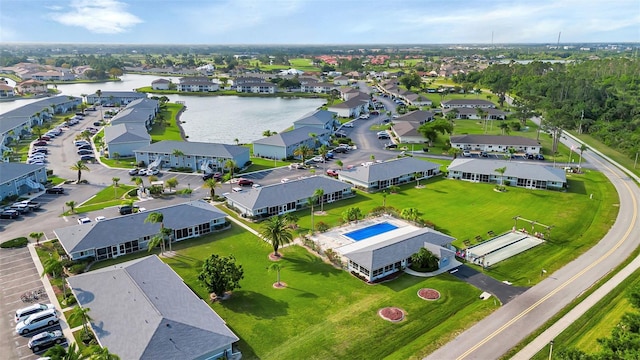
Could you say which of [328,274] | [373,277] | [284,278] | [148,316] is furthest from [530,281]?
[148,316]

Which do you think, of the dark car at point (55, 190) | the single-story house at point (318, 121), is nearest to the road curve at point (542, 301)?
the dark car at point (55, 190)

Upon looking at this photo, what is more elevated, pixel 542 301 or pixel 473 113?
pixel 473 113

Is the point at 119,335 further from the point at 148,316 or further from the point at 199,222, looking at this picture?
the point at 199,222

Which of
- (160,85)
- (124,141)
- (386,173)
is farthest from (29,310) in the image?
(160,85)

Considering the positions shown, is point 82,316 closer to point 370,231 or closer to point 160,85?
point 370,231

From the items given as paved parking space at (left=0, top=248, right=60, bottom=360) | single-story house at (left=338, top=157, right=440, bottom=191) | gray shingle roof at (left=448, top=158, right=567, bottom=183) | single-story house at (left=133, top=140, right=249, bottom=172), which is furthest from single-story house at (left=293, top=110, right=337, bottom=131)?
paved parking space at (left=0, top=248, right=60, bottom=360)

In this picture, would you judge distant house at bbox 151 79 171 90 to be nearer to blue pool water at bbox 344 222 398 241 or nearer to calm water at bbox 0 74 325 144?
calm water at bbox 0 74 325 144

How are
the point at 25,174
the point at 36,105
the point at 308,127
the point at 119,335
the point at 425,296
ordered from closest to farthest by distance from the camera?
the point at 119,335 → the point at 425,296 → the point at 25,174 → the point at 308,127 → the point at 36,105
